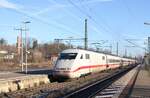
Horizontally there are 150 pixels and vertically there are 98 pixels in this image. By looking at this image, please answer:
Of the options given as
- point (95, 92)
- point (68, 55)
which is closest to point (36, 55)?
point (68, 55)

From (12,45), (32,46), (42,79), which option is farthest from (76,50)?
(12,45)

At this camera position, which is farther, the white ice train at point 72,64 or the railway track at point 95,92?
the white ice train at point 72,64

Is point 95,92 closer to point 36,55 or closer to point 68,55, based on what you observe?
point 68,55

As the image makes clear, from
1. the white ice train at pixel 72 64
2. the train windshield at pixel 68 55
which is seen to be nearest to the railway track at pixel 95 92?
the white ice train at pixel 72 64

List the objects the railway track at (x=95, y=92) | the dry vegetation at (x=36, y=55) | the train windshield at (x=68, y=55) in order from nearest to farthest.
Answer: the railway track at (x=95, y=92)
the train windshield at (x=68, y=55)
the dry vegetation at (x=36, y=55)

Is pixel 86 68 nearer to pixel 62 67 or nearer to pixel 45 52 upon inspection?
pixel 62 67

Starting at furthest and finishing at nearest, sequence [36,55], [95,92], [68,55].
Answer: [36,55] < [68,55] < [95,92]

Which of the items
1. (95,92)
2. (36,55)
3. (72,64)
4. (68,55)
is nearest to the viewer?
(95,92)

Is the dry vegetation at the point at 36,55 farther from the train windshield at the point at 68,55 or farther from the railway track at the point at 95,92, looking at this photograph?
the railway track at the point at 95,92

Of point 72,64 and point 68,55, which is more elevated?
point 68,55

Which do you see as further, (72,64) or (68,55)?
(68,55)

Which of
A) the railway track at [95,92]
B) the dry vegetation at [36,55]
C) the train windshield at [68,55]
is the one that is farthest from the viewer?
the dry vegetation at [36,55]

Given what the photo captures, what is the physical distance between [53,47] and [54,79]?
95.8m

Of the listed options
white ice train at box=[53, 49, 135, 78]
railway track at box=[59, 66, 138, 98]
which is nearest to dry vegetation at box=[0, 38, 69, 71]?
white ice train at box=[53, 49, 135, 78]
